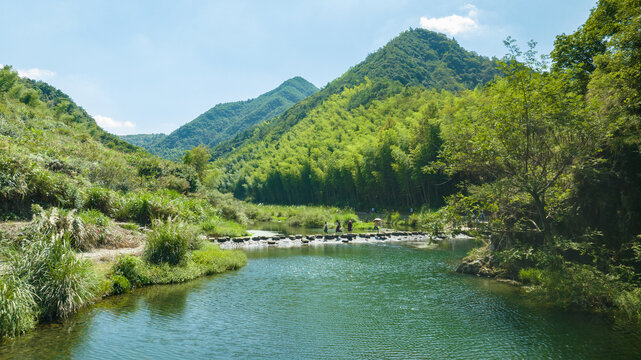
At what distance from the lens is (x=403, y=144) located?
46.4 meters

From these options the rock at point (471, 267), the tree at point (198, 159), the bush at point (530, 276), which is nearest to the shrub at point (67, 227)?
the rock at point (471, 267)

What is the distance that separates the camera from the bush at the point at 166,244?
591 inches

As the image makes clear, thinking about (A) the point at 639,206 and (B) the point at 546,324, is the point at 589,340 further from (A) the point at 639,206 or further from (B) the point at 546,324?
(A) the point at 639,206

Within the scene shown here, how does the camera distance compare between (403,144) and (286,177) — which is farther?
(286,177)

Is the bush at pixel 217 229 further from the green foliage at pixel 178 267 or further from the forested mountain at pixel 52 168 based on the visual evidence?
the green foliage at pixel 178 267

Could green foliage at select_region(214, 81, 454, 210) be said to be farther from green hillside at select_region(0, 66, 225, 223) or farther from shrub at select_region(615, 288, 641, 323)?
green hillside at select_region(0, 66, 225, 223)

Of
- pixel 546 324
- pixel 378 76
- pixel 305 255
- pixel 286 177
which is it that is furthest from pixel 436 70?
pixel 546 324

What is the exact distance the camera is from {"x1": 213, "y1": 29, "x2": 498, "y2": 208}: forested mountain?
46.5 m

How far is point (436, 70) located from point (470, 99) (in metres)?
73.8

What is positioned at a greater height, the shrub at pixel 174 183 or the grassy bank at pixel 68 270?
the shrub at pixel 174 183

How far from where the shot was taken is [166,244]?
15.1 m

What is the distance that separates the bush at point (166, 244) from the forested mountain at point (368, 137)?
24729mm

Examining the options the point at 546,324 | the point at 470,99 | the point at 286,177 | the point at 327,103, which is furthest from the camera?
the point at 327,103

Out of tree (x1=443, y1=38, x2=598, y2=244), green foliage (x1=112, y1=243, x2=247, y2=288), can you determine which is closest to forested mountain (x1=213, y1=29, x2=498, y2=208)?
tree (x1=443, y1=38, x2=598, y2=244)
